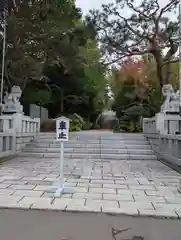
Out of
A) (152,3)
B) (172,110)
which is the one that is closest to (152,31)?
(152,3)

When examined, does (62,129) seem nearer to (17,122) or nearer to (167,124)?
(17,122)

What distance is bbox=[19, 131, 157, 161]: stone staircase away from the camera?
1065cm

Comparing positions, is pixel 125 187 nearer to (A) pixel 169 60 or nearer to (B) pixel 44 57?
(B) pixel 44 57

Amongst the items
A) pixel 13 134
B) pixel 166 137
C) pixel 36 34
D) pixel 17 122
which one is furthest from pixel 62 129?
pixel 36 34

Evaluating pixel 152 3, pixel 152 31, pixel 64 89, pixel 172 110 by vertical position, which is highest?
pixel 152 3

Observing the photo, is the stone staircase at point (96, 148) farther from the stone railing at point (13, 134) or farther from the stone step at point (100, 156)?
the stone railing at point (13, 134)

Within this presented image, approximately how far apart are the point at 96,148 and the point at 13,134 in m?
3.06

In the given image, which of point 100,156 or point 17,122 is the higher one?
point 17,122

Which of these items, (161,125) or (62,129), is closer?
(62,129)

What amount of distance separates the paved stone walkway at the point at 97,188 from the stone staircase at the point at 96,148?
74.3 inches

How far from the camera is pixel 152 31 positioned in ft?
49.0

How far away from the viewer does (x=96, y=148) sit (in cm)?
1153

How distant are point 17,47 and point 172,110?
20.5ft

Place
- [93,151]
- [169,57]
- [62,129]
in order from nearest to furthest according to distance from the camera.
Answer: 1. [62,129]
2. [93,151]
3. [169,57]
